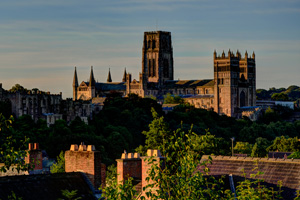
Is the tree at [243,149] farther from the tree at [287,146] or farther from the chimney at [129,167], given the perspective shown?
the chimney at [129,167]

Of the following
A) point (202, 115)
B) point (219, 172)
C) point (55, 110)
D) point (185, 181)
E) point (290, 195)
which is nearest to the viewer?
point (185, 181)

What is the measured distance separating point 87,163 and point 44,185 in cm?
234

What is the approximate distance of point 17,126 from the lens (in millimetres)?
99000

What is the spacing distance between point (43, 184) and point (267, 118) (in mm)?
173022

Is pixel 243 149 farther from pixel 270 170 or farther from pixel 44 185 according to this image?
pixel 44 185

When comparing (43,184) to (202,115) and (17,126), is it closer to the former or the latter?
(17,126)

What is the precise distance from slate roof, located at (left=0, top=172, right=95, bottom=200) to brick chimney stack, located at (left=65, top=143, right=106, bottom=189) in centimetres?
30

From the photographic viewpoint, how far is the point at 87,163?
25.8 m

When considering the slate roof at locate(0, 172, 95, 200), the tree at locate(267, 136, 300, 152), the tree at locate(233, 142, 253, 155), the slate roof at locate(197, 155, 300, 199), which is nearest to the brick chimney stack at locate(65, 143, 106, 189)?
the slate roof at locate(0, 172, 95, 200)

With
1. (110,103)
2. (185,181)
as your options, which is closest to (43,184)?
(185,181)

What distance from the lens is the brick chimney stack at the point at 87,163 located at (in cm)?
2550

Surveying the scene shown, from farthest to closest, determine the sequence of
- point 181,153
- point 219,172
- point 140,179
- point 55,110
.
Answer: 1. point 55,110
2. point 219,172
3. point 140,179
4. point 181,153

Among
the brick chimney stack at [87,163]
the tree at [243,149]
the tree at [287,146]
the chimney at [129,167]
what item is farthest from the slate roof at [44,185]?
the tree at [243,149]

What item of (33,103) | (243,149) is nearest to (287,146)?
(243,149)
